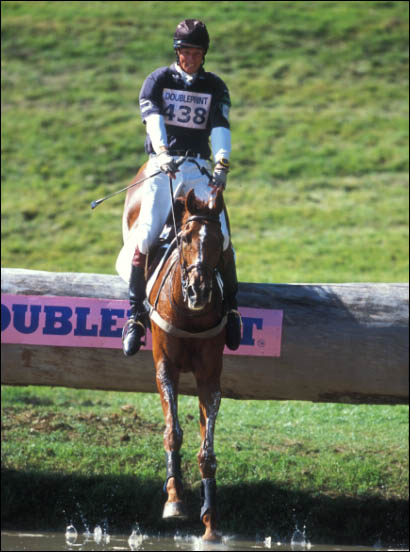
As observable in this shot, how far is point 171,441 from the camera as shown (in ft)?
20.1

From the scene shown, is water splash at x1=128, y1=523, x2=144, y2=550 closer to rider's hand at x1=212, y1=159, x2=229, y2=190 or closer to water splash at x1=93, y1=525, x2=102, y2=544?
water splash at x1=93, y1=525, x2=102, y2=544

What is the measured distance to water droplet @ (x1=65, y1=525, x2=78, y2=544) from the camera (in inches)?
342

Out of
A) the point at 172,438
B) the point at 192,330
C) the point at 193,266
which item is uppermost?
the point at 193,266

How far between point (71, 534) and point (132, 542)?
26.1 inches

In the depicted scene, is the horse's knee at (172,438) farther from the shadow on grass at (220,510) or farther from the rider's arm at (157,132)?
the shadow on grass at (220,510)

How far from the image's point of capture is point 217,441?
34.2 feet

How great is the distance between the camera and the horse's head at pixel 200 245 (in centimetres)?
580

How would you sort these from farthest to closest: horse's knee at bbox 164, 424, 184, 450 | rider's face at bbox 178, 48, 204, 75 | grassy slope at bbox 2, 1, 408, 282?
1. grassy slope at bbox 2, 1, 408, 282
2. rider's face at bbox 178, 48, 204, 75
3. horse's knee at bbox 164, 424, 184, 450

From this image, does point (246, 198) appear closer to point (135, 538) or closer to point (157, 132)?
point (135, 538)

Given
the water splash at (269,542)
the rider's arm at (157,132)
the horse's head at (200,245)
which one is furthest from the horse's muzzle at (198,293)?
the water splash at (269,542)

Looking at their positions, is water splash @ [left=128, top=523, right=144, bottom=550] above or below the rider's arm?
below

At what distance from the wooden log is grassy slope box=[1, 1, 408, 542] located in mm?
1642

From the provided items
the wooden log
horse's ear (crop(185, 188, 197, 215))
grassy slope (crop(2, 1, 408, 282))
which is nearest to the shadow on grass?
the wooden log

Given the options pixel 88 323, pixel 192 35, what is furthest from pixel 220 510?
pixel 192 35
